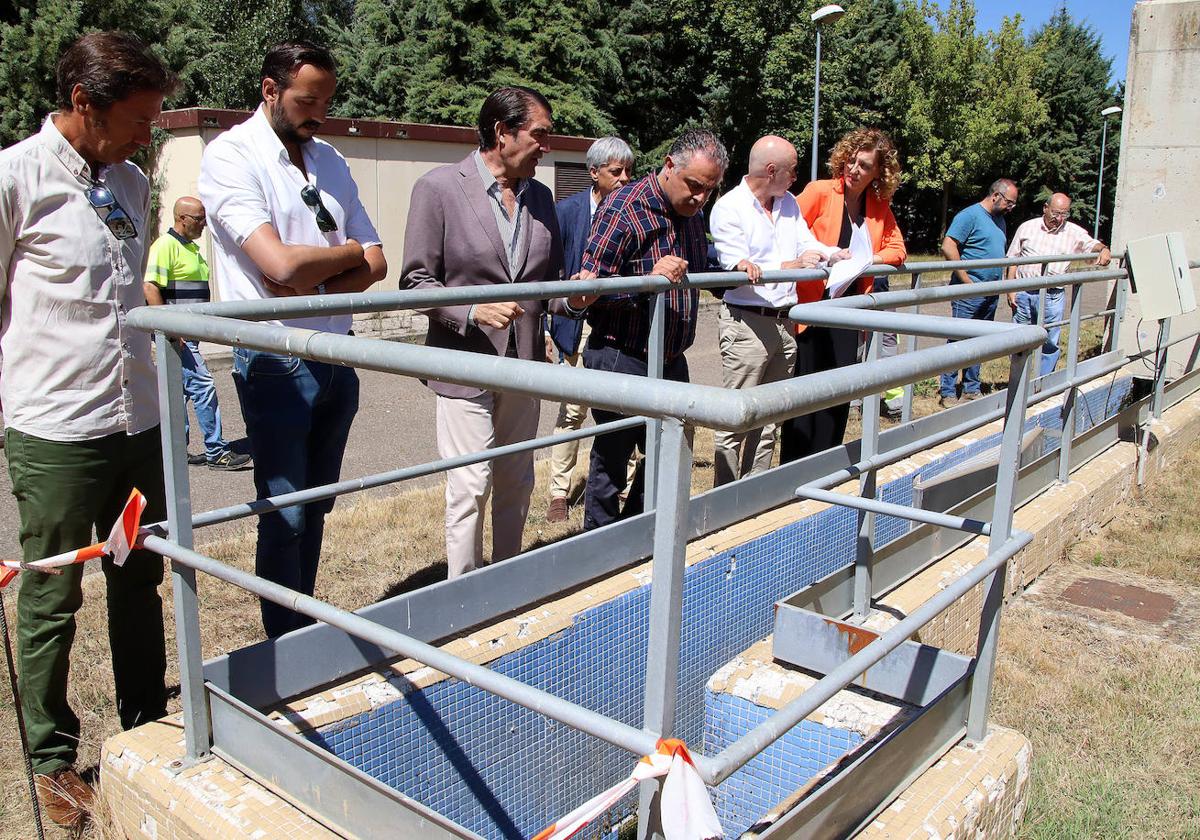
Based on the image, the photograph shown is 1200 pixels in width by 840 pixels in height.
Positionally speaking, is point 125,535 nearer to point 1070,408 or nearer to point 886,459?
point 886,459

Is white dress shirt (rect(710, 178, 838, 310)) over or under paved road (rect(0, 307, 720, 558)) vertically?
over

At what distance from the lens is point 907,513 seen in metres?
2.67

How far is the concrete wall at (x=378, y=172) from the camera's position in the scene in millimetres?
11852

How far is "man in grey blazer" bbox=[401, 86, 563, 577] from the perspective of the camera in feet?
11.7

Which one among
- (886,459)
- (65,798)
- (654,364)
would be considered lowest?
(65,798)

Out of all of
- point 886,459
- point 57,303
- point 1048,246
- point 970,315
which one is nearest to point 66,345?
point 57,303

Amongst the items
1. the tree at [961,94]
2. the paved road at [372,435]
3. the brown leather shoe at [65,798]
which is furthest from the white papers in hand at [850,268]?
the tree at [961,94]

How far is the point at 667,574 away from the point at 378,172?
1250 cm

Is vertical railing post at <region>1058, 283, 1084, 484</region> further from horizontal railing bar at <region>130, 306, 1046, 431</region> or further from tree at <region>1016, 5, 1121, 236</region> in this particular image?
tree at <region>1016, 5, 1121, 236</region>

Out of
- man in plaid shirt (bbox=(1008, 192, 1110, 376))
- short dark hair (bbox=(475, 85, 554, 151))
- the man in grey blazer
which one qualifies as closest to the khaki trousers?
the man in grey blazer

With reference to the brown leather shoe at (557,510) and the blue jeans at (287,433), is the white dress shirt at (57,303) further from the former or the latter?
the brown leather shoe at (557,510)

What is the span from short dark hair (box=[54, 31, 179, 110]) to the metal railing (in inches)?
31.8

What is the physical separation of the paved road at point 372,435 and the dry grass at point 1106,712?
369 cm

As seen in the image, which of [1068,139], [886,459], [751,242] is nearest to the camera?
[886,459]
